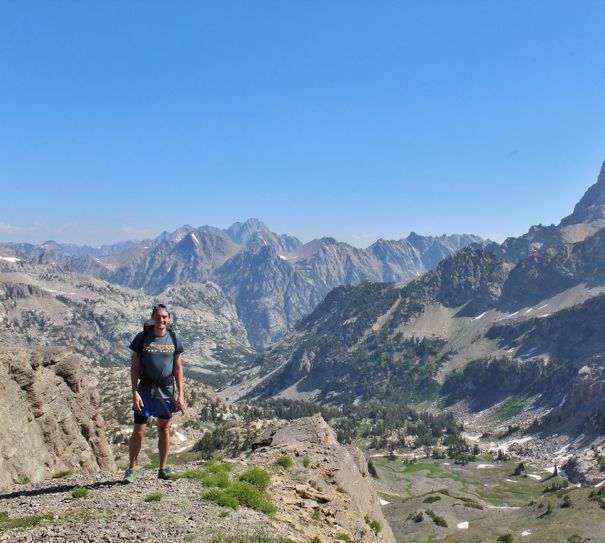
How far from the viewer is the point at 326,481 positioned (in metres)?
19.2

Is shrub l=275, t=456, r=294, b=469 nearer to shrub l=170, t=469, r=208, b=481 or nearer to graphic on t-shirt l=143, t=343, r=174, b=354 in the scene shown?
shrub l=170, t=469, r=208, b=481

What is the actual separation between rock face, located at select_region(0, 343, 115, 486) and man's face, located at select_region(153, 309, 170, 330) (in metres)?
17.7

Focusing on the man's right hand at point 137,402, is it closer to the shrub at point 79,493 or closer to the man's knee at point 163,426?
the man's knee at point 163,426

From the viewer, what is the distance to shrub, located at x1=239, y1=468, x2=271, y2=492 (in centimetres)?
1551

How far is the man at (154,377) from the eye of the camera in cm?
1374

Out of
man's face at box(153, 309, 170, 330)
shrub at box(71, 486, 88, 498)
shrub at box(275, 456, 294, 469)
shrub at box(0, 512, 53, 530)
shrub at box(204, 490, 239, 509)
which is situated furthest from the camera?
shrub at box(275, 456, 294, 469)

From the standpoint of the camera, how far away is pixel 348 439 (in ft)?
633

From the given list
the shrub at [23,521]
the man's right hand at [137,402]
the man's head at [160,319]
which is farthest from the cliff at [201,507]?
the man's head at [160,319]

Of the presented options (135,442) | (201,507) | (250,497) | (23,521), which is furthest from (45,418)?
(201,507)

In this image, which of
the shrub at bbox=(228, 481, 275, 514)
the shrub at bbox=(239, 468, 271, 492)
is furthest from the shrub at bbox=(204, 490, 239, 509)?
the shrub at bbox=(239, 468, 271, 492)

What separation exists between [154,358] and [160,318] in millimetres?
1463

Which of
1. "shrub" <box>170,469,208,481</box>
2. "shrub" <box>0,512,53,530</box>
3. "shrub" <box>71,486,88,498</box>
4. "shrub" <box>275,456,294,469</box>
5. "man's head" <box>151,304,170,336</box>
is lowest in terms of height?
"shrub" <box>275,456,294,469</box>

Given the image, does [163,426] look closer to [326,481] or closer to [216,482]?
[216,482]

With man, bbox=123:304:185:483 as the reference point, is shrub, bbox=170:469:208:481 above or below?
below
